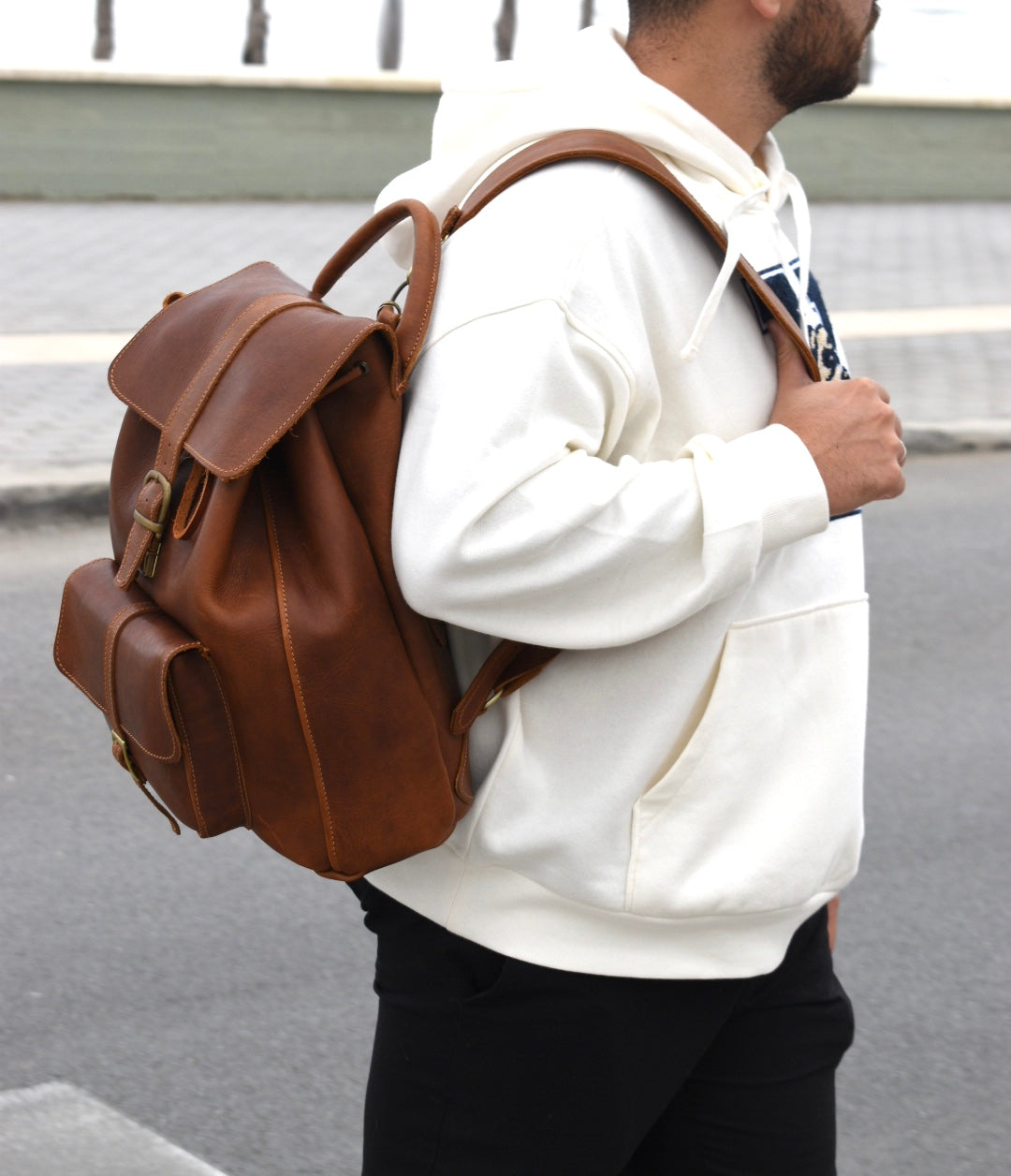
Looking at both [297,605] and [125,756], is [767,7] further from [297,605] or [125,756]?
[125,756]

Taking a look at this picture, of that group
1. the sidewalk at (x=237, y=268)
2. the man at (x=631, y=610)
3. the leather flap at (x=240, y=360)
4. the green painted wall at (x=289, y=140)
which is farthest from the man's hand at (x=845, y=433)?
the green painted wall at (x=289, y=140)

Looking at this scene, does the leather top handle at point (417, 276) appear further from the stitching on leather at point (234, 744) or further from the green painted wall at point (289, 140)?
the green painted wall at point (289, 140)

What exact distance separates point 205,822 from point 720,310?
69 cm

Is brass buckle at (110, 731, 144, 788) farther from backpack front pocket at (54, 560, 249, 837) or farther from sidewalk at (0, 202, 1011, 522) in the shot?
sidewalk at (0, 202, 1011, 522)

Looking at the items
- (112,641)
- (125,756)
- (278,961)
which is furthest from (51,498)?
(112,641)

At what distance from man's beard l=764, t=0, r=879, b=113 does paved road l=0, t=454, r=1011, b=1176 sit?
78.4 inches

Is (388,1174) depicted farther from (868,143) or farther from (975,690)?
(868,143)

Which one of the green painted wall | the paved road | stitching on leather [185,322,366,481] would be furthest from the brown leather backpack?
the green painted wall

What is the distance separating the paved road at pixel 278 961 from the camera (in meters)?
3.04

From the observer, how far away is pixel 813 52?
168 cm

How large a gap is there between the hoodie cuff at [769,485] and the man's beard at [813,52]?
0.38 meters

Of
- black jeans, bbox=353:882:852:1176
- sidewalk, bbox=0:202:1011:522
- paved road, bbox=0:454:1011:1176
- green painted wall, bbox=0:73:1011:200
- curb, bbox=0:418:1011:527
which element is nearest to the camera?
black jeans, bbox=353:882:852:1176

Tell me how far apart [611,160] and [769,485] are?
0.33 m

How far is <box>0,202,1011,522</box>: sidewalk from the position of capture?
7.48 metres
